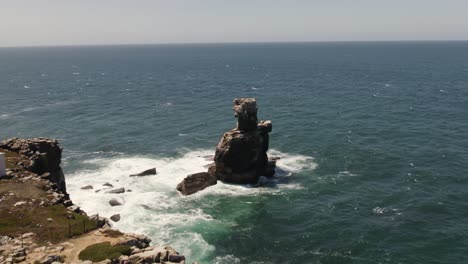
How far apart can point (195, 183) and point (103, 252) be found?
3994cm

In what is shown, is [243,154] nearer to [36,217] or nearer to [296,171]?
[296,171]

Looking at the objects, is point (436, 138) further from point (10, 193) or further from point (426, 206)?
point (10, 193)

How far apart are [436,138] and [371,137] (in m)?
14.5

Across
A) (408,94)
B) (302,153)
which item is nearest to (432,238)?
(302,153)

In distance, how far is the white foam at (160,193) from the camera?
58.5 metres

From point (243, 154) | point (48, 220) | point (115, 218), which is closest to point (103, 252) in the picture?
point (48, 220)

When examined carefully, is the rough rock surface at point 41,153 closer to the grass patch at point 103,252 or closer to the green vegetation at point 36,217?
the green vegetation at point 36,217

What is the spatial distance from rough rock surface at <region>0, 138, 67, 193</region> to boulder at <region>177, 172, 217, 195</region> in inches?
771

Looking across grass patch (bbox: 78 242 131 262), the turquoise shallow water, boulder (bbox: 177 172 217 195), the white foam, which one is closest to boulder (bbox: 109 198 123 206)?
the white foam

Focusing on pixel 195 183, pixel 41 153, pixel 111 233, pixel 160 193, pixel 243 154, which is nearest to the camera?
pixel 111 233

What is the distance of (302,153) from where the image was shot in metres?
92.1

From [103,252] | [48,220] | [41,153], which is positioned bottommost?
[103,252]

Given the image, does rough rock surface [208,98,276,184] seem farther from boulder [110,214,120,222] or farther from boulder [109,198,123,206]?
boulder [110,214,120,222]

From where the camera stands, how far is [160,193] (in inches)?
2862
